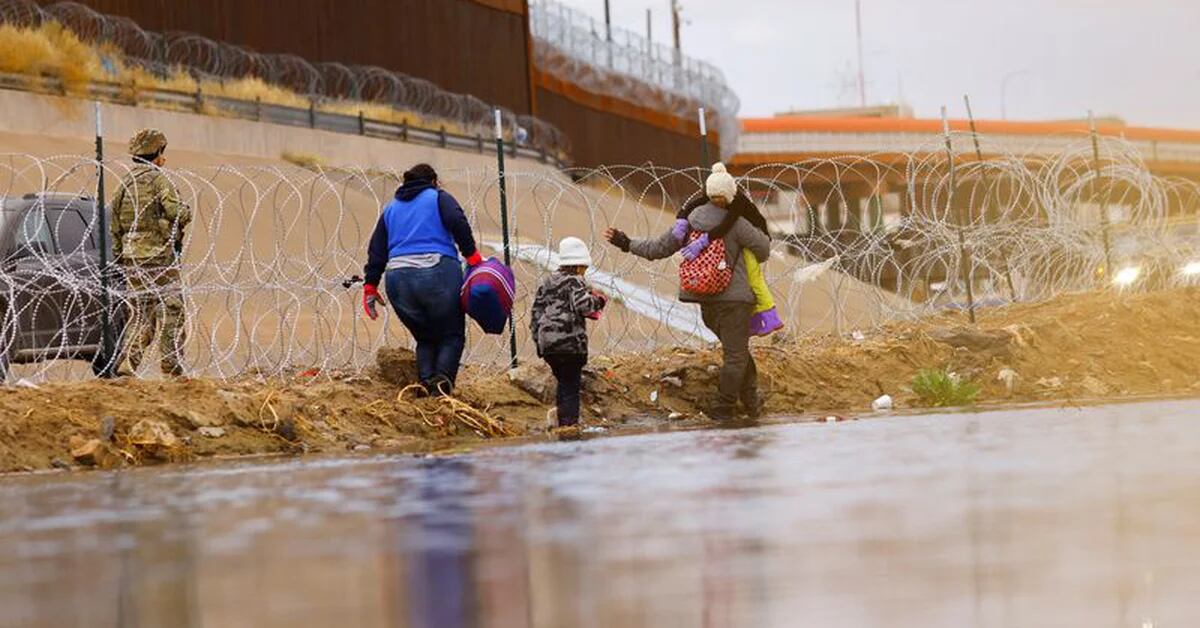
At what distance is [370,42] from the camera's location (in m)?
54.1

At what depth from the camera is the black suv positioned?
17.7m

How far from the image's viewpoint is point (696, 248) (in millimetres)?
16609

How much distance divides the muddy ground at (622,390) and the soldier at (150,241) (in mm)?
719

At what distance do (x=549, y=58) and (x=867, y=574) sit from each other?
56.1 metres

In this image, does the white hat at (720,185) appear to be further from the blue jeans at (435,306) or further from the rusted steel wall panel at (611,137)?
the rusted steel wall panel at (611,137)

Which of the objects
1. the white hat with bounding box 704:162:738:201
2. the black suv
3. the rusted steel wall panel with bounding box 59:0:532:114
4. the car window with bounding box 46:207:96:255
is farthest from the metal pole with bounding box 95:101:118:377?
the rusted steel wall panel with bounding box 59:0:532:114

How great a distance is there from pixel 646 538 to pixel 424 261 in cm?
753

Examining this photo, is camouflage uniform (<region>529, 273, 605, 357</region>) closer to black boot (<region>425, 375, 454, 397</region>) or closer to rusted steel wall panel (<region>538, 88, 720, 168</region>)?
black boot (<region>425, 375, 454, 397</region>)

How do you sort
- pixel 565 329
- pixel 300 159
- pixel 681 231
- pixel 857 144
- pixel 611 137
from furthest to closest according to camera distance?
pixel 857 144, pixel 611 137, pixel 300 159, pixel 681 231, pixel 565 329

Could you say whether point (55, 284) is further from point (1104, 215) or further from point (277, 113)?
point (277, 113)

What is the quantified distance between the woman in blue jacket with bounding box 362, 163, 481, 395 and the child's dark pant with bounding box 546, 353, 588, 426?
30.2 inches

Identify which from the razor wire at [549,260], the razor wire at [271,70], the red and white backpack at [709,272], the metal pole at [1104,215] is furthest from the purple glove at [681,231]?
the razor wire at [271,70]

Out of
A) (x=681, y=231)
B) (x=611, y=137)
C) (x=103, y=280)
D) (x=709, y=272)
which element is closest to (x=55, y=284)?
(x=103, y=280)

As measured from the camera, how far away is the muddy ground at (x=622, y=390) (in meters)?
14.7
